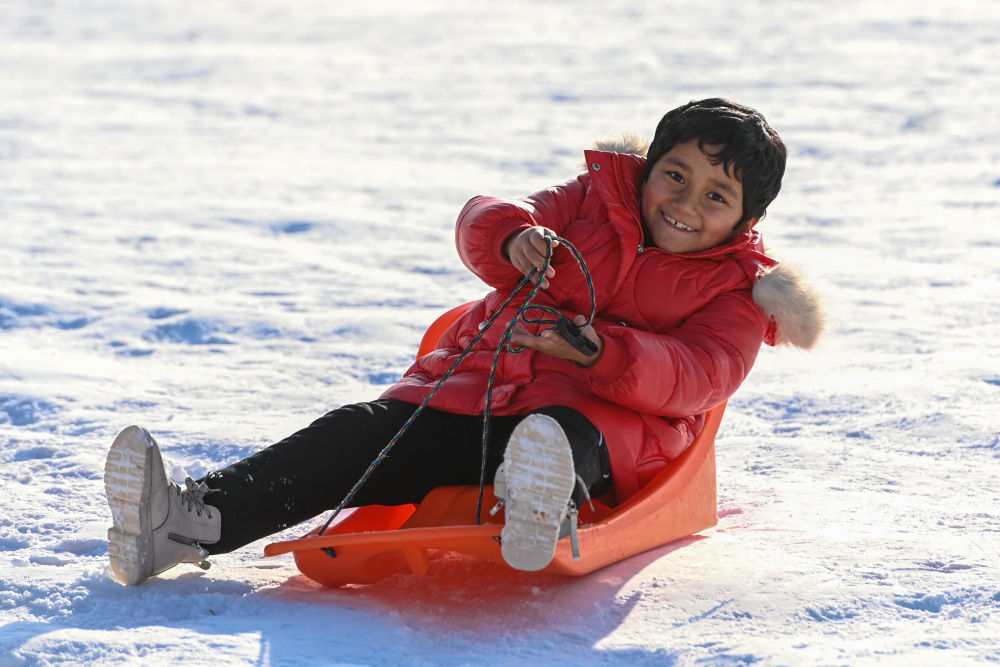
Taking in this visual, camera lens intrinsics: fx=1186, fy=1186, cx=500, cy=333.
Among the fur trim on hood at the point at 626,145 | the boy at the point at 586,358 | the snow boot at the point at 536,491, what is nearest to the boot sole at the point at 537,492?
the snow boot at the point at 536,491

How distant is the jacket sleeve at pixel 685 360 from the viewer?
7.18 ft

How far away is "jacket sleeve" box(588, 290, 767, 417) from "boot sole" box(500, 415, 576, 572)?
32 centimetres

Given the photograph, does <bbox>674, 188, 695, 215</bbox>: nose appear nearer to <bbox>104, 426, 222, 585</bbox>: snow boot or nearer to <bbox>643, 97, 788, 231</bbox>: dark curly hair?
<bbox>643, 97, 788, 231</bbox>: dark curly hair

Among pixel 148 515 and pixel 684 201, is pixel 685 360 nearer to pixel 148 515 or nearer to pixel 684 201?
pixel 684 201

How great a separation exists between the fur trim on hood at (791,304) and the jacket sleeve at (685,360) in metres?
0.04

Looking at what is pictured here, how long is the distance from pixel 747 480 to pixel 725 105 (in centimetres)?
95

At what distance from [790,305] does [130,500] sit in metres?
1.30

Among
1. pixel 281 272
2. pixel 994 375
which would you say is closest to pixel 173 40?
pixel 281 272

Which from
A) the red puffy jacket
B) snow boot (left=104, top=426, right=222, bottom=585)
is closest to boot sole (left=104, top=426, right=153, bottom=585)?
snow boot (left=104, top=426, right=222, bottom=585)

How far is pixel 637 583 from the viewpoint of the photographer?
2.17m

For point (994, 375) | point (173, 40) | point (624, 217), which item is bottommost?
point (994, 375)

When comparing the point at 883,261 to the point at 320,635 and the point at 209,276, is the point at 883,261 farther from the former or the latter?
the point at 320,635

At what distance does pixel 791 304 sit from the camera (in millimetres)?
2352

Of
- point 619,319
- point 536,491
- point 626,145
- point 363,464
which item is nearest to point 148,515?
point 363,464
